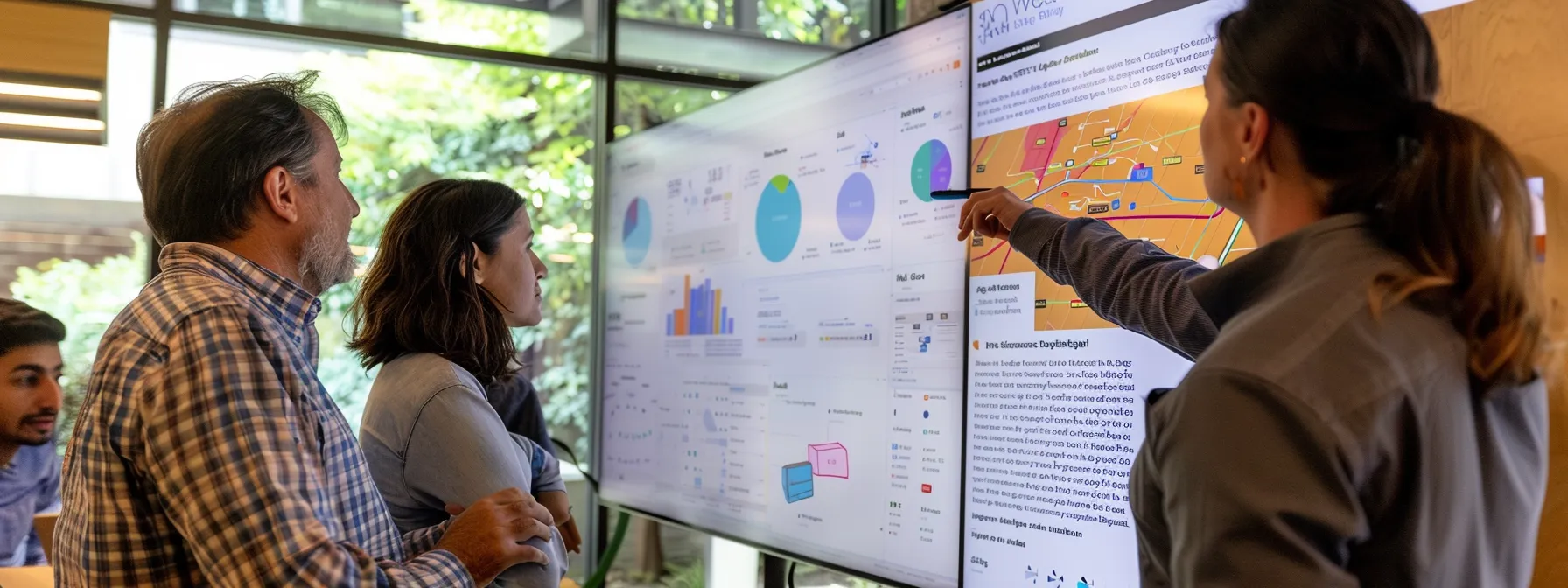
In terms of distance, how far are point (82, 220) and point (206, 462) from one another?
280 centimetres

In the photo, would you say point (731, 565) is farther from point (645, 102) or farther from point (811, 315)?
point (645, 102)

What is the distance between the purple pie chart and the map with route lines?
0.36 metres

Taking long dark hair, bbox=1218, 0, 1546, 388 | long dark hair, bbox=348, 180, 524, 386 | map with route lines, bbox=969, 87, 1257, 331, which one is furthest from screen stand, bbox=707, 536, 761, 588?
long dark hair, bbox=1218, 0, 1546, 388

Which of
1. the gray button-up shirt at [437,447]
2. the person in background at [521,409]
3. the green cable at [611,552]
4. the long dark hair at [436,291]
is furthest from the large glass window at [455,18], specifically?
the gray button-up shirt at [437,447]

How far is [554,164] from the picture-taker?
412 centimetres

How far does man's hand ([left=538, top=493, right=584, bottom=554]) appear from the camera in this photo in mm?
2137

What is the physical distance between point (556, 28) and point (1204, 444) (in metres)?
3.59

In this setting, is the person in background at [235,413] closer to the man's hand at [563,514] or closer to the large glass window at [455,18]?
the man's hand at [563,514]

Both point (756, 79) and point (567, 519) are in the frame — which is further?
point (756, 79)

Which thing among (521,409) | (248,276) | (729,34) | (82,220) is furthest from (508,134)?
(248,276)

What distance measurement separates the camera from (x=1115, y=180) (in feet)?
6.51

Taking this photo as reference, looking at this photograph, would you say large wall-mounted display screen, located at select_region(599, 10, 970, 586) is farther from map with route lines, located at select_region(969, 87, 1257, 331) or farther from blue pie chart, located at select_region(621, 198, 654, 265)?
map with route lines, located at select_region(969, 87, 1257, 331)

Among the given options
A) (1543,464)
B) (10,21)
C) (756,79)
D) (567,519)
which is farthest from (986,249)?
(10,21)

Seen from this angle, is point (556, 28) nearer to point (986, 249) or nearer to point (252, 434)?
point (986, 249)
